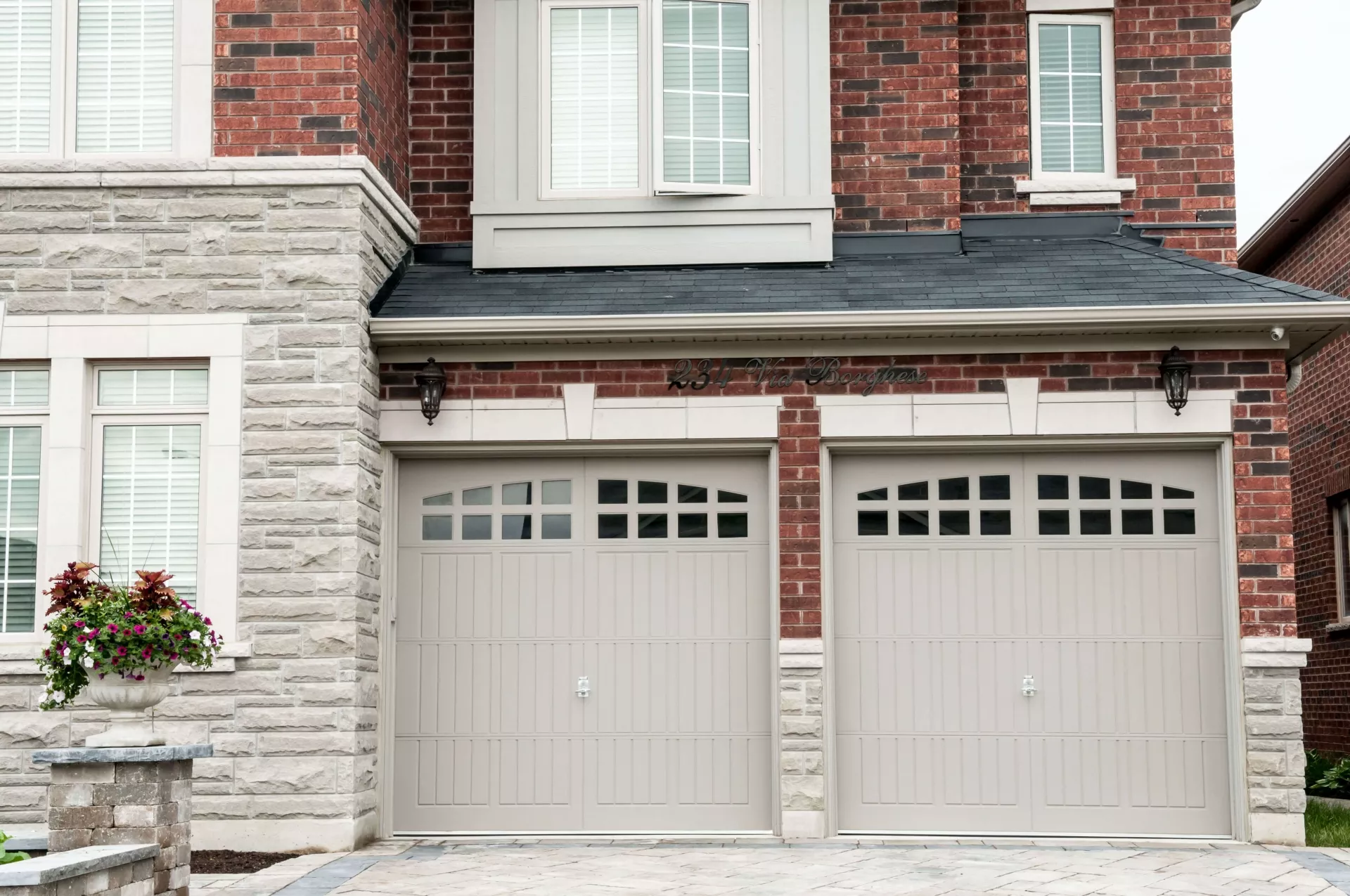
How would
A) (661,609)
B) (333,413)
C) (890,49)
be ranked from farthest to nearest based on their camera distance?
1. (890,49)
2. (661,609)
3. (333,413)

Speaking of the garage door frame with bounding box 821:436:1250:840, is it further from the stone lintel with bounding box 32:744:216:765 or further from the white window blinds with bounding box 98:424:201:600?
the stone lintel with bounding box 32:744:216:765

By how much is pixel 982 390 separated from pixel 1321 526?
614cm

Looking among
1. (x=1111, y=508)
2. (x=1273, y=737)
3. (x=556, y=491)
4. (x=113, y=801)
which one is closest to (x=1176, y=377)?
(x=1111, y=508)

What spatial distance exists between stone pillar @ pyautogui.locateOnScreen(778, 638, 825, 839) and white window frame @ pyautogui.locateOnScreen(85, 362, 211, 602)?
12.0 feet

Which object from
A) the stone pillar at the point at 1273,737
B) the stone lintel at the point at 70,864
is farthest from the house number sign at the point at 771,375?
the stone lintel at the point at 70,864

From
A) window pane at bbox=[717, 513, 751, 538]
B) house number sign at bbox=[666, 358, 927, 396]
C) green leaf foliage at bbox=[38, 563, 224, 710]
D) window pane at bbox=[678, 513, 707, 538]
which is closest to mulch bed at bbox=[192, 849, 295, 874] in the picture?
green leaf foliage at bbox=[38, 563, 224, 710]

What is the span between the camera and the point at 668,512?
10.2m

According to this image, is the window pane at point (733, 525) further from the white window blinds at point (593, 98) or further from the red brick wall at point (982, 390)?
the white window blinds at point (593, 98)

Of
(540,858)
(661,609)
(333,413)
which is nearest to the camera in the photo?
(540,858)

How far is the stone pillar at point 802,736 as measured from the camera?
382 inches

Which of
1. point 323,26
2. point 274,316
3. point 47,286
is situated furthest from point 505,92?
point 47,286

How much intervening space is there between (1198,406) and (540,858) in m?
4.89

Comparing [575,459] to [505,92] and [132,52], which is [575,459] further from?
[132,52]

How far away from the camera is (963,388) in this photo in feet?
32.8
